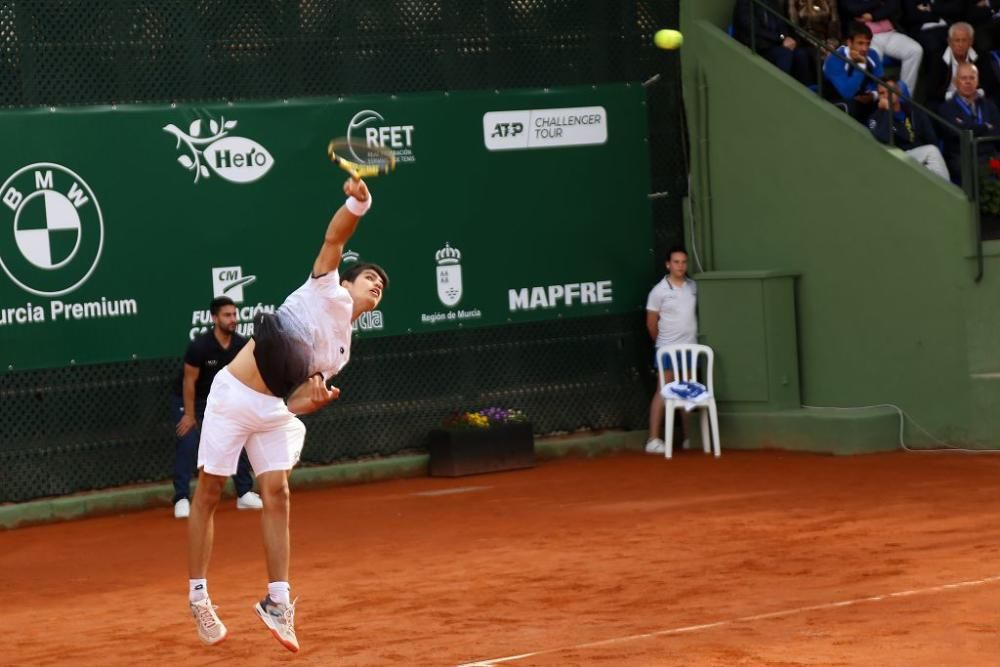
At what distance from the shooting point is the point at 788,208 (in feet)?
52.2

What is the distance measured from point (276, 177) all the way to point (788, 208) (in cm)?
456

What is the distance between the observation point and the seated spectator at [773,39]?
16.1 m

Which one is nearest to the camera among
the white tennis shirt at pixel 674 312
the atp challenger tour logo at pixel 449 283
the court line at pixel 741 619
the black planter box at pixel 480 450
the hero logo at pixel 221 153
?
the court line at pixel 741 619

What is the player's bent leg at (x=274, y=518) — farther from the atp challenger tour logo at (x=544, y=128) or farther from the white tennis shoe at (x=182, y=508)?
the atp challenger tour logo at (x=544, y=128)

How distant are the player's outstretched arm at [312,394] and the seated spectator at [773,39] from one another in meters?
8.82

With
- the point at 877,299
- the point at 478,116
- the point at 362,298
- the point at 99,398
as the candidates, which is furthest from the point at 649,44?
the point at 362,298

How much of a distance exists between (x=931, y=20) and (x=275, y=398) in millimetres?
10180

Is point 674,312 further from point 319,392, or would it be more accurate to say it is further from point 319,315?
point 319,392

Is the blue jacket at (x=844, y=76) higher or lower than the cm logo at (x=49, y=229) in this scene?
higher

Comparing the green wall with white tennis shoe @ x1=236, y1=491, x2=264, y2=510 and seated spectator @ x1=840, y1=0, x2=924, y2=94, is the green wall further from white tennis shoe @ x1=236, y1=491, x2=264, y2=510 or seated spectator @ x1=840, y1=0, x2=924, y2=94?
white tennis shoe @ x1=236, y1=491, x2=264, y2=510

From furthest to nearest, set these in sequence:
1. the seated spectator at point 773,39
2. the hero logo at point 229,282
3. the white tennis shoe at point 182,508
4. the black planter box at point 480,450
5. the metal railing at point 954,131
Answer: the seated spectator at point 773,39, the black planter box at point 480,450, the metal railing at point 954,131, the hero logo at point 229,282, the white tennis shoe at point 182,508

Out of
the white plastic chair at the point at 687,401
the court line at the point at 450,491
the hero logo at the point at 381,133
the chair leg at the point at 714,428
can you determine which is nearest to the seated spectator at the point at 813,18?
the white plastic chair at the point at 687,401

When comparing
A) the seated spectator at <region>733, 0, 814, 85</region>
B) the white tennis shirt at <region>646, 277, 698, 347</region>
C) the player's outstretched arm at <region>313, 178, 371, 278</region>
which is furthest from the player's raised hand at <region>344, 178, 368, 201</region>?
the seated spectator at <region>733, 0, 814, 85</region>

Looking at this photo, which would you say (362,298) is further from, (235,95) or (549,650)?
(235,95)
